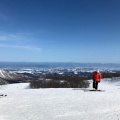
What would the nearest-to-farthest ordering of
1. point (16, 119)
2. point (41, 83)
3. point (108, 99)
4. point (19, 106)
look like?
point (16, 119)
point (19, 106)
point (108, 99)
point (41, 83)

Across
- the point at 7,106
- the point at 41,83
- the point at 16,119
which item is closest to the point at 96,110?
the point at 16,119

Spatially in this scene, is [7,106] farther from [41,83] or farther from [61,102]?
[41,83]

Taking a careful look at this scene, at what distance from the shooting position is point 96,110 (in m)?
15.8

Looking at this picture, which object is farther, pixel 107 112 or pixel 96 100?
pixel 96 100

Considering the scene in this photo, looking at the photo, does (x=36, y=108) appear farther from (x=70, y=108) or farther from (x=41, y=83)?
(x=41, y=83)

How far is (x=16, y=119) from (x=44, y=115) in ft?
4.77

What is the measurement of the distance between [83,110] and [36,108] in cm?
280

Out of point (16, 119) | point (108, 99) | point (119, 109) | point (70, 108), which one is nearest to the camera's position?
point (16, 119)

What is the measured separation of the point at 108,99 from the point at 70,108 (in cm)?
356

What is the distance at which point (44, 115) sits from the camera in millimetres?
15289

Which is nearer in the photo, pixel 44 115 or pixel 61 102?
pixel 44 115

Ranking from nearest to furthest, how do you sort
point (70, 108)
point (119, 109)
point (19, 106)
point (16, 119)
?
1. point (16, 119)
2. point (119, 109)
3. point (70, 108)
4. point (19, 106)

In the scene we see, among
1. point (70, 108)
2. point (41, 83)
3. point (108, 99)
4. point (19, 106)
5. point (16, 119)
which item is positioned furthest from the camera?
point (41, 83)

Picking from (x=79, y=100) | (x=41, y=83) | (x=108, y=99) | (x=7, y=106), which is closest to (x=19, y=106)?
(x=7, y=106)
